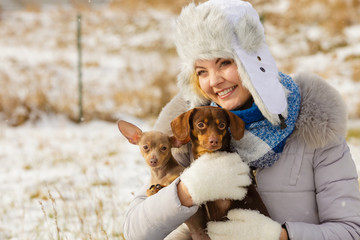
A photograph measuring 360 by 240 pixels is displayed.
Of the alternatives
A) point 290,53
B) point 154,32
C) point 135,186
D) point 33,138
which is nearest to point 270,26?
point 290,53

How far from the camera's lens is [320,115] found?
2045 mm

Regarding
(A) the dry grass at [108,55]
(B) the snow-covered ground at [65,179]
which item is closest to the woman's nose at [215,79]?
(B) the snow-covered ground at [65,179]

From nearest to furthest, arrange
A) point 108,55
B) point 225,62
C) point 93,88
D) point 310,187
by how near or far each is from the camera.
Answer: point 310,187 < point 225,62 < point 93,88 < point 108,55

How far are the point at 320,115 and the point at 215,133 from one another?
2.02 feet

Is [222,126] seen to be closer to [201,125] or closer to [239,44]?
[201,125]

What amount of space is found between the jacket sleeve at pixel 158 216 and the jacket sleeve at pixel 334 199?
1.78 feet

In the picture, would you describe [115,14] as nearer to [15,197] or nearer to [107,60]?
[107,60]

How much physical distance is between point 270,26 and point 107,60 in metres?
7.27

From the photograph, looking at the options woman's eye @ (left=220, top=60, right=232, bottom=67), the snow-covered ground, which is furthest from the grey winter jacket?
the snow-covered ground

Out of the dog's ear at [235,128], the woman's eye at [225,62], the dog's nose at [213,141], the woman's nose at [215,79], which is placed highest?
the woman's eye at [225,62]

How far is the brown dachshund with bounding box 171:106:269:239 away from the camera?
1858 millimetres

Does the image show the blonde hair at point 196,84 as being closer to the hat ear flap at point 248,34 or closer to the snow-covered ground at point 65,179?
the hat ear flap at point 248,34

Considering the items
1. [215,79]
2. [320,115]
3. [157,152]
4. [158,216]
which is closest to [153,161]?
[157,152]

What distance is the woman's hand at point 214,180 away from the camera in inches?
70.6
